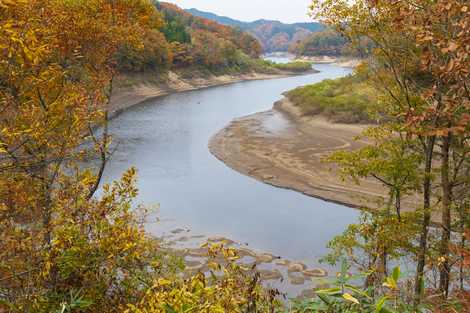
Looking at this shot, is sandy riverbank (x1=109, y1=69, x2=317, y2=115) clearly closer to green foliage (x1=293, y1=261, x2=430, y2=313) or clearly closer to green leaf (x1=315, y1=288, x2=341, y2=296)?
green foliage (x1=293, y1=261, x2=430, y2=313)

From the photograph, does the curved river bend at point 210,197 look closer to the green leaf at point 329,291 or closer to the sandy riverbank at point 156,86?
the sandy riverbank at point 156,86

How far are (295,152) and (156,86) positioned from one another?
53.7 m

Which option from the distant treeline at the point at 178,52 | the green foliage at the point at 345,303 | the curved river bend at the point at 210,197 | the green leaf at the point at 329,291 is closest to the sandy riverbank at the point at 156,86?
the distant treeline at the point at 178,52

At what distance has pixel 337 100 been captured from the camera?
193 ft

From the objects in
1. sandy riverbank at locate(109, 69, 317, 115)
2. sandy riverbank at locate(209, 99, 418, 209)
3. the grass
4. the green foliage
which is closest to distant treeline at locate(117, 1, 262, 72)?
sandy riverbank at locate(109, 69, 317, 115)

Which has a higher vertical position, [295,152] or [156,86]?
[156,86]

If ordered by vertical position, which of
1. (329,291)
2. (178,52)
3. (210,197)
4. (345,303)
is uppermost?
(178,52)

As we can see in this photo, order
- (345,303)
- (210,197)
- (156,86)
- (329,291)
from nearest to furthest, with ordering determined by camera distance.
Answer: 1. (329,291)
2. (345,303)
3. (210,197)
4. (156,86)

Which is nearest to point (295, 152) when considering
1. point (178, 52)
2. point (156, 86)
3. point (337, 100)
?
point (337, 100)

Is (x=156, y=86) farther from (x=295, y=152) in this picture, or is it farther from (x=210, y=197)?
(x=210, y=197)

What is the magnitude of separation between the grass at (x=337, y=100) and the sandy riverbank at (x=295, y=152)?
1.47 metres

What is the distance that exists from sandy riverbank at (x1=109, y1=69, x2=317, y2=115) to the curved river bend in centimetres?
1419

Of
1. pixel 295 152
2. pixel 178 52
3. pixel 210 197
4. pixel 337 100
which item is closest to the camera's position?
pixel 210 197

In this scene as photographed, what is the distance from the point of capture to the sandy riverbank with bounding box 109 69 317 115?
7418 cm
